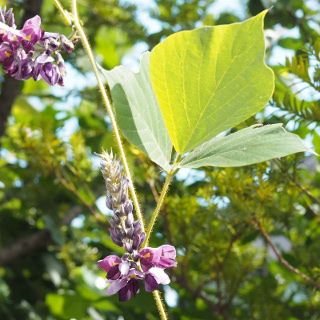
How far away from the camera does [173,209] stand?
1.15m

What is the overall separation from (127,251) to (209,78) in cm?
20

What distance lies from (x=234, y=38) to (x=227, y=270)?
28.7 inches

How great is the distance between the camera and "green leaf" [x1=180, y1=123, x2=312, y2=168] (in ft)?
1.78

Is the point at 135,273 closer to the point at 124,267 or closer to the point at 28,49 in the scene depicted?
the point at 124,267

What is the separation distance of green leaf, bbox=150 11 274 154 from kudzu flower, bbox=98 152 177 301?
105mm

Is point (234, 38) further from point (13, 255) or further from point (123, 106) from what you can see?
point (13, 255)

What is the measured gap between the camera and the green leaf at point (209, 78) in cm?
55

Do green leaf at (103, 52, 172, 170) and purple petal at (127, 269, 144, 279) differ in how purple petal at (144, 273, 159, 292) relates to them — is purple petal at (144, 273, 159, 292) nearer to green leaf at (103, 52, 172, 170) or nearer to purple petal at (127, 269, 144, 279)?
purple petal at (127, 269, 144, 279)

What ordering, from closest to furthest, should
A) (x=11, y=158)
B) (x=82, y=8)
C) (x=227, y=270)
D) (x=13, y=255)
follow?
(x=227, y=270) < (x=13, y=255) < (x=11, y=158) < (x=82, y=8)

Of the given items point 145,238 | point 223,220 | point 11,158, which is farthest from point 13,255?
point 145,238

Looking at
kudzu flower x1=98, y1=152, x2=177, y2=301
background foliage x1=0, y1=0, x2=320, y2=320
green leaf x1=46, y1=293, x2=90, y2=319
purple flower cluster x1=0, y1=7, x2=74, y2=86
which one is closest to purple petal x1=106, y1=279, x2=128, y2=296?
kudzu flower x1=98, y1=152, x2=177, y2=301

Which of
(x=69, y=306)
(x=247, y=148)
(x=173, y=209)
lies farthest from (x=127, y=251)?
(x=69, y=306)

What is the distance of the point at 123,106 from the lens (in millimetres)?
617

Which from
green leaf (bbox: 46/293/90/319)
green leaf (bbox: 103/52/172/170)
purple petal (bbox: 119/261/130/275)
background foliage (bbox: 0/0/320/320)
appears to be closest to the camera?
purple petal (bbox: 119/261/130/275)
